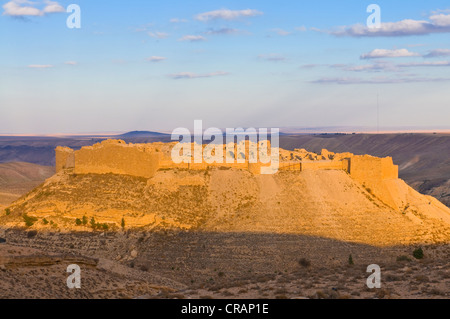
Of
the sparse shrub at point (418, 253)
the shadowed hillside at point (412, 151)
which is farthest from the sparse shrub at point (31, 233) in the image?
the shadowed hillside at point (412, 151)

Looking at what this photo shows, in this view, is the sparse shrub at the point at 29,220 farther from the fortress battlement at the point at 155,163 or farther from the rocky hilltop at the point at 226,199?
the fortress battlement at the point at 155,163

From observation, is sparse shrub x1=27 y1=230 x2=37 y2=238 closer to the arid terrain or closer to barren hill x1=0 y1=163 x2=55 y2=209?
the arid terrain

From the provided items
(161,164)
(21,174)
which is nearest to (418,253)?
(161,164)

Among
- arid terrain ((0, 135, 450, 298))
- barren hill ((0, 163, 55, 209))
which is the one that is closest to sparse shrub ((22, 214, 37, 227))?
arid terrain ((0, 135, 450, 298))

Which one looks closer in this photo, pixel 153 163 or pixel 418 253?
pixel 418 253

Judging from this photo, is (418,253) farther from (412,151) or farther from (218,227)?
(412,151)

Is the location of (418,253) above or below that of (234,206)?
below
